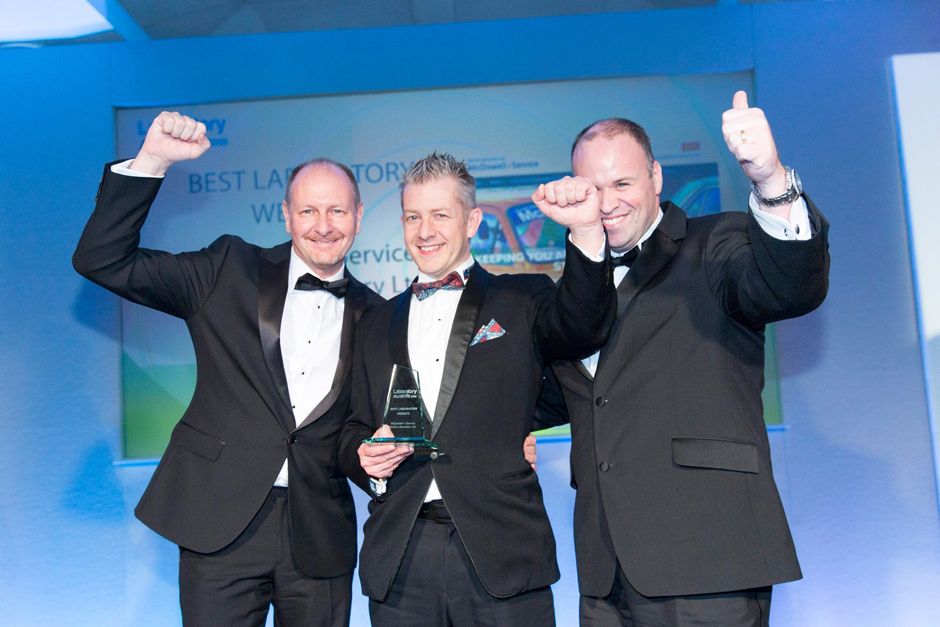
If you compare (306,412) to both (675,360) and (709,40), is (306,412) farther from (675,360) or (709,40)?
(709,40)

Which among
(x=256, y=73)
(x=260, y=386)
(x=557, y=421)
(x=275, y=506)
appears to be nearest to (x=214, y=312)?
(x=260, y=386)

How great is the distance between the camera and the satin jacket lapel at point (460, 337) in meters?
2.38

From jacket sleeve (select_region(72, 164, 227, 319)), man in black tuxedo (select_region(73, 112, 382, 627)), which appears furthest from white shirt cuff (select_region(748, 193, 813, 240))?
jacket sleeve (select_region(72, 164, 227, 319))

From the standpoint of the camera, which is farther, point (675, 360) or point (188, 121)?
point (188, 121)

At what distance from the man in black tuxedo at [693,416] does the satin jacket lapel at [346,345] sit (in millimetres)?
823

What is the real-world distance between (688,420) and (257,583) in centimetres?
153

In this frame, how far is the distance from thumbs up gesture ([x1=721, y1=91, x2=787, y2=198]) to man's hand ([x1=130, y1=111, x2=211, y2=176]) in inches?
66.0

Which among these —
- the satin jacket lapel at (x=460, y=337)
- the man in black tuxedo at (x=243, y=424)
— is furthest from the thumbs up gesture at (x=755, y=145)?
the man in black tuxedo at (x=243, y=424)

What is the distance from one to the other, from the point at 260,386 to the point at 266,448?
211 mm

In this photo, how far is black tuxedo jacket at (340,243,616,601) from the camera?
2.21 metres

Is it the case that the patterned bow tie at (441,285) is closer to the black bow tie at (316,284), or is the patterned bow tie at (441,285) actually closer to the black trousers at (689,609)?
the black bow tie at (316,284)

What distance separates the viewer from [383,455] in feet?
7.30

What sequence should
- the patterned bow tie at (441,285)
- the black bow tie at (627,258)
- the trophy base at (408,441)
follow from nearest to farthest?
1. the trophy base at (408,441)
2. the black bow tie at (627,258)
3. the patterned bow tie at (441,285)

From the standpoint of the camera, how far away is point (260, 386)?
2.70 m
